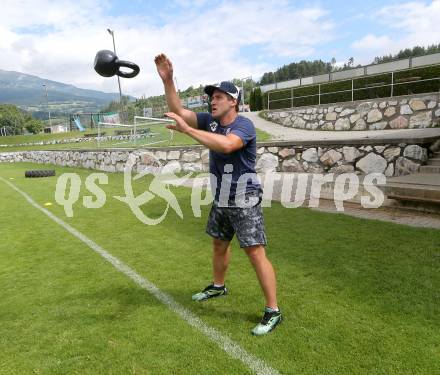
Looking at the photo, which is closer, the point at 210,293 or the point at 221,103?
the point at 221,103

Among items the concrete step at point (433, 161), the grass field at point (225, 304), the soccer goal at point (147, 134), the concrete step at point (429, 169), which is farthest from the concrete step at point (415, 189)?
the soccer goal at point (147, 134)

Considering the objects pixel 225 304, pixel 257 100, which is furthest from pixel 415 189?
pixel 257 100

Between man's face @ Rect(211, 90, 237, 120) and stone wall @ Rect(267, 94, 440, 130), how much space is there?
15.2m

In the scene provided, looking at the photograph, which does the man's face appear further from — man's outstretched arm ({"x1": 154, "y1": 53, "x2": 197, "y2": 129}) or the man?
man's outstretched arm ({"x1": 154, "y1": 53, "x2": 197, "y2": 129})

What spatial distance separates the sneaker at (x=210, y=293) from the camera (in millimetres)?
3918

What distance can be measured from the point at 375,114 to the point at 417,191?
1210cm

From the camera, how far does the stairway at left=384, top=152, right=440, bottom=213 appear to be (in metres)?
6.48

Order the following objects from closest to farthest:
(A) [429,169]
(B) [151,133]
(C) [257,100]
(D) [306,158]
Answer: (A) [429,169]
(D) [306,158]
(B) [151,133]
(C) [257,100]

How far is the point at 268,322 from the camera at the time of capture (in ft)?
10.7

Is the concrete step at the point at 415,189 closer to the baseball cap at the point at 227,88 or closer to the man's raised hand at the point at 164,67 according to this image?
the baseball cap at the point at 227,88

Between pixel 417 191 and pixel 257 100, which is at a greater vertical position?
pixel 257 100

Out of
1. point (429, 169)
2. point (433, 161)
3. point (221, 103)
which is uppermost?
point (221, 103)

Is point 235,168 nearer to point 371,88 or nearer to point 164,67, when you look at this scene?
point 164,67

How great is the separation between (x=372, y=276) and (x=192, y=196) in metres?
5.87
